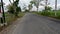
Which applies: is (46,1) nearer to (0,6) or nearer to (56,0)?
(56,0)

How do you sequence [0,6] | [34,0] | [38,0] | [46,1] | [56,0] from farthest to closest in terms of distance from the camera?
[34,0], [38,0], [46,1], [56,0], [0,6]

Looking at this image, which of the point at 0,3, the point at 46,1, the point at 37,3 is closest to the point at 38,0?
the point at 37,3

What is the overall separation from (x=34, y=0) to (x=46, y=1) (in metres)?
45.7

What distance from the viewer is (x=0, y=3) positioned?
25328 mm

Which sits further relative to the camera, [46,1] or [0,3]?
[46,1]

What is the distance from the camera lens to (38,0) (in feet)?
384

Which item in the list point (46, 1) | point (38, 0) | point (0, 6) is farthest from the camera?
point (38, 0)

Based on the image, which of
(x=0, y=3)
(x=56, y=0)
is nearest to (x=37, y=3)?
(x=56, y=0)

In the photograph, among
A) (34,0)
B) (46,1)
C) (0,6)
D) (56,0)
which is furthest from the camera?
(34,0)

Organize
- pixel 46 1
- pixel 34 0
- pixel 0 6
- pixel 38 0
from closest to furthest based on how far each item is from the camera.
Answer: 1. pixel 0 6
2. pixel 46 1
3. pixel 38 0
4. pixel 34 0

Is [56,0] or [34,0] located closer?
[56,0]

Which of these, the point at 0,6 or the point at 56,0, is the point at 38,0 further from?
the point at 0,6

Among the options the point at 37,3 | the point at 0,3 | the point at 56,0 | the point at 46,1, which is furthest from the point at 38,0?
the point at 0,3

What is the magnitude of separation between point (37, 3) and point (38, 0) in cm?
367
